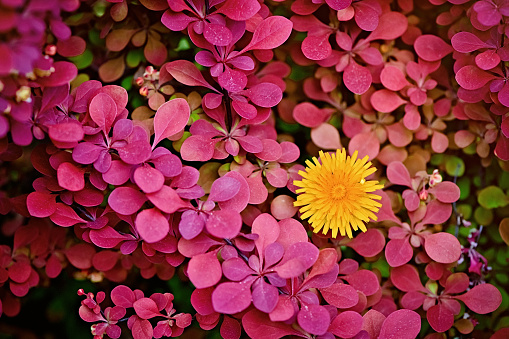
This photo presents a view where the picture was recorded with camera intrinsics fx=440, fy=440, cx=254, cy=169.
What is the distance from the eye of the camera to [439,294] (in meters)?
0.96

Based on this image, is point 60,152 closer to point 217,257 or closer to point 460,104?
point 217,257

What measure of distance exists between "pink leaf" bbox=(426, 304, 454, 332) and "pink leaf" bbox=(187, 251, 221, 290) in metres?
0.47

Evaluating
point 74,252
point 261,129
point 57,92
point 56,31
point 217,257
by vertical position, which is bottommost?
point 74,252

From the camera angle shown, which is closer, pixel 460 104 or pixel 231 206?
pixel 231 206

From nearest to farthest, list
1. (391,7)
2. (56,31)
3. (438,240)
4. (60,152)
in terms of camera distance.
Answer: (56,31) → (60,152) → (438,240) → (391,7)

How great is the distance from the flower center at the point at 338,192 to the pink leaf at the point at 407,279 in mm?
242

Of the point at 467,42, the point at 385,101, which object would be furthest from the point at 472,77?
the point at 385,101

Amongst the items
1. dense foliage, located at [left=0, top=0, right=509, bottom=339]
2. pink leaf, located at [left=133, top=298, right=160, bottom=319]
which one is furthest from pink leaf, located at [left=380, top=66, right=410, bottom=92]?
pink leaf, located at [left=133, top=298, right=160, bottom=319]

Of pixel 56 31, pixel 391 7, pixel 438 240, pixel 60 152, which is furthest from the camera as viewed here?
pixel 391 7

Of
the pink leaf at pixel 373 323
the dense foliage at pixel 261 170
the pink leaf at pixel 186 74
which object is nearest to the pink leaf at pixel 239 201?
the dense foliage at pixel 261 170

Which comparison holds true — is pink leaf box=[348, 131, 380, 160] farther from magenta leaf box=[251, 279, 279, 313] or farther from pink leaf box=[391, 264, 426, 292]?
magenta leaf box=[251, 279, 279, 313]

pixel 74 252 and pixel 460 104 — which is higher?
pixel 460 104

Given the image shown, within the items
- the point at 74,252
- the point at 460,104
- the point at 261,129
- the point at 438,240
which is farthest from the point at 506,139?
the point at 74,252

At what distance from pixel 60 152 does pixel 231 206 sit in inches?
12.8
